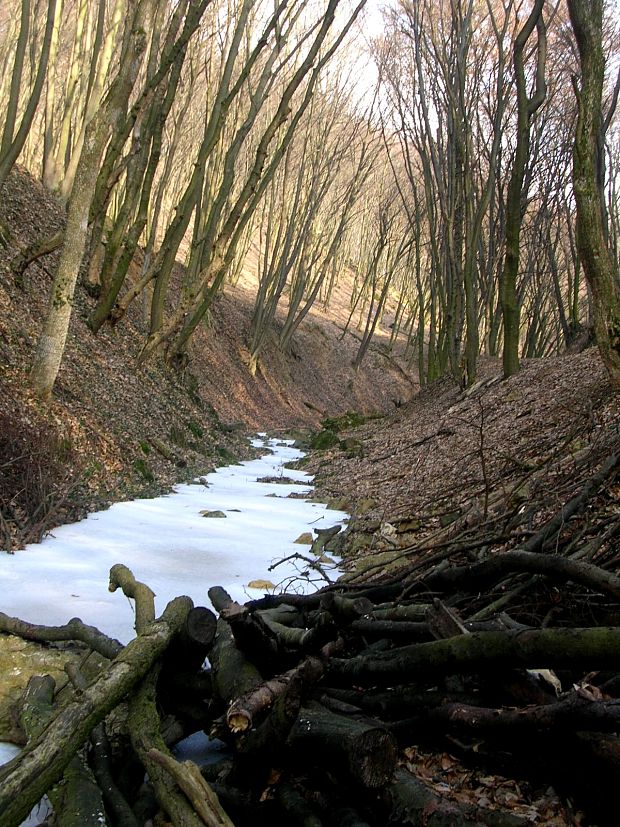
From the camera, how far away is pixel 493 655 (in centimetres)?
242

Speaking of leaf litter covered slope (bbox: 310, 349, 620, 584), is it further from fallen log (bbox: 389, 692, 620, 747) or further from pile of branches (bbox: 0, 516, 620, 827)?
fallen log (bbox: 389, 692, 620, 747)

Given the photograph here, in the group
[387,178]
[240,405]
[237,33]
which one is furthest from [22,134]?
[387,178]

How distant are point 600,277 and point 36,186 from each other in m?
16.8

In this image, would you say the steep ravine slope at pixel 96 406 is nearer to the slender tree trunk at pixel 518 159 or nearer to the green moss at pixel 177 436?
the green moss at pixel 177 436

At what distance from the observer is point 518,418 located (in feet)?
34.4

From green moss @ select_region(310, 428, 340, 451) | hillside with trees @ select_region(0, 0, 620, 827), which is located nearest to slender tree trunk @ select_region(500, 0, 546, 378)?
hillside with trees @ select_region(0, 0, 620, 827)

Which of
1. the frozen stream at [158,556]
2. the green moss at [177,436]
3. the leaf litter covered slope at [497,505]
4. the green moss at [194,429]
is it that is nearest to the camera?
the leaf litter covered slope at [497,505]

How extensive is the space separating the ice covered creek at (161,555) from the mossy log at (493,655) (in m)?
1.99

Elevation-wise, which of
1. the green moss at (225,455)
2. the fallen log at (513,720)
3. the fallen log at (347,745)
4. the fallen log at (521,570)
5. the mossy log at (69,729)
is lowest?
the green moss at (225,455)

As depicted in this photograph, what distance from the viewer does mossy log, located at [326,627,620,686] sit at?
2232mm

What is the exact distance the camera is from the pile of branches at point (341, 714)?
2.27m

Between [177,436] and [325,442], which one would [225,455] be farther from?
[325,442]

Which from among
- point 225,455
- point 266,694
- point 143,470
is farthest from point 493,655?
point 225,455

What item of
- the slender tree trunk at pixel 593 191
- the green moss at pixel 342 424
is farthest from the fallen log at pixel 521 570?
the green moss at pixel 342 424
